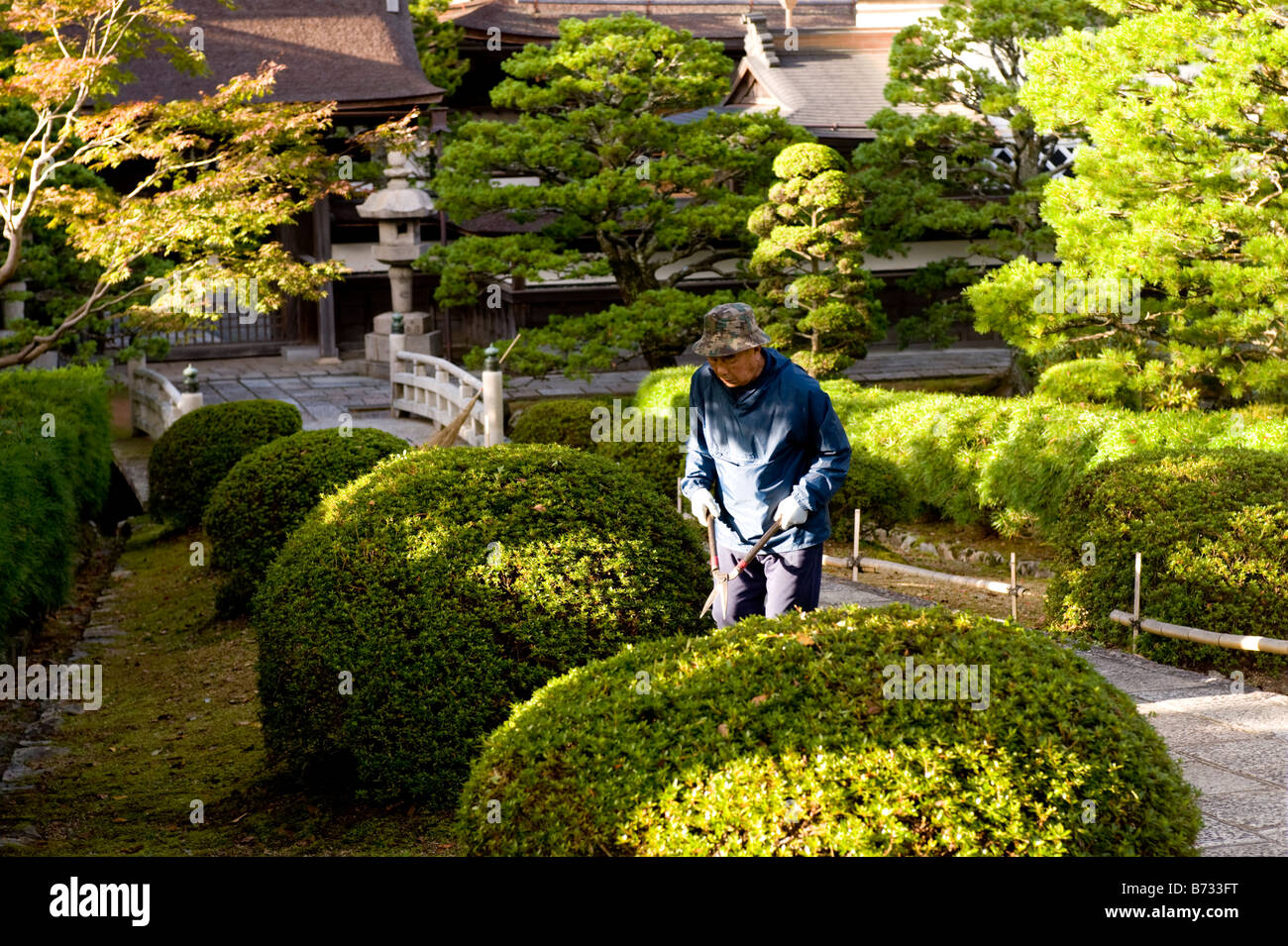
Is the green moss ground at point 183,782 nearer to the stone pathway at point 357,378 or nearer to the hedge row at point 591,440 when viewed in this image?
the hedge row at point 591,440

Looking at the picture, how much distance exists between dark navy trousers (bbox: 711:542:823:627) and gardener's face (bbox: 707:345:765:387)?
73 cm

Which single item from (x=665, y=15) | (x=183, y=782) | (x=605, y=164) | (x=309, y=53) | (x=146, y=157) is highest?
(x=665, y=15)

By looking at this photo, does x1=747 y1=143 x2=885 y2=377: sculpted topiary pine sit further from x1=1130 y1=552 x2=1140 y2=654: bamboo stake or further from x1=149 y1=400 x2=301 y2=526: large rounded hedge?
x1=1130 y1=552 x2=1140 y2=654: bamboo stake

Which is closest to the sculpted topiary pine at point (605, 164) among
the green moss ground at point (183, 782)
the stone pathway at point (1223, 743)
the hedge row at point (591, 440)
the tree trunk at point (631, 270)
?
the tree trunk at point (631, 270)

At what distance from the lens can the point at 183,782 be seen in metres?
7.10

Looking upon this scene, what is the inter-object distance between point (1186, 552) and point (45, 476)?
8887mm

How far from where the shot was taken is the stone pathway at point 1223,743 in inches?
191

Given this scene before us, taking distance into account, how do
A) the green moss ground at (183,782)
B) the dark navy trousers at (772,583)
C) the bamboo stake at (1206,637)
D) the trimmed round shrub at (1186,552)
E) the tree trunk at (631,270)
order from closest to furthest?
the dark navy trousers at (772,583), the green moss ground at (183,782), the bamboo stake at (1206,637), the trimmed round shrub at (1186,552), the tree trunk at (631,270)

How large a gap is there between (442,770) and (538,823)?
6.59ft

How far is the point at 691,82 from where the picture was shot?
1966 cm

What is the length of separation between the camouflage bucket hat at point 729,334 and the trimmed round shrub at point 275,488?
17.5ft

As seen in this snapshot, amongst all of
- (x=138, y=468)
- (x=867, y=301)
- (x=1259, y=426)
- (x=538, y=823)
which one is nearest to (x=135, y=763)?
(x=538, y=823)

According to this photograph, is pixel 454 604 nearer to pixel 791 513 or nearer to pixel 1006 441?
pixel 791 513

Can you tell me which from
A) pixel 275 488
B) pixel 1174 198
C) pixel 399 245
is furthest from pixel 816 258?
pixel 275 488
